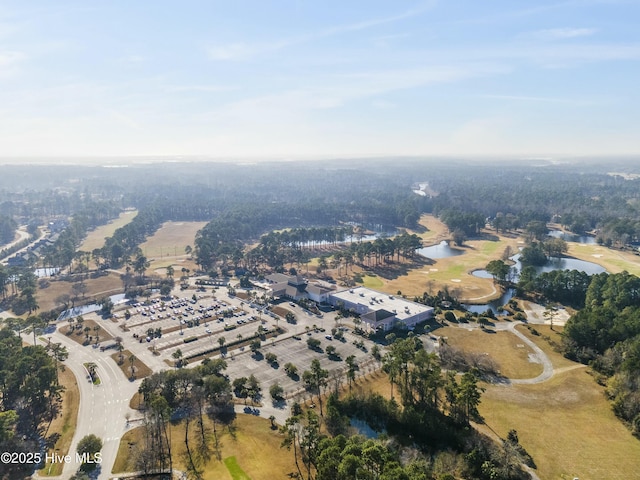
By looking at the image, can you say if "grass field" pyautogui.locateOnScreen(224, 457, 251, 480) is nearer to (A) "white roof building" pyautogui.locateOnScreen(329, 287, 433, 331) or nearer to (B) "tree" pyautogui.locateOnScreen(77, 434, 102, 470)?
(B) "tree" pyautogui.locateOnScreen(77, 434, 102, 470)

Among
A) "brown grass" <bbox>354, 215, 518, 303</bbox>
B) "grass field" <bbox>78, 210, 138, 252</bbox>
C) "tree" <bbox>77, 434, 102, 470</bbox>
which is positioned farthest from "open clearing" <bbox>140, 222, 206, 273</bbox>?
"tree" <bbox>77, 434, 102, 470</bbox>

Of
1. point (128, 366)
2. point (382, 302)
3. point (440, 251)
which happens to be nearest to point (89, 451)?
point (128, 366)

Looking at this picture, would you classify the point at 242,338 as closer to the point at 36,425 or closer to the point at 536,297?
the point at 36,425

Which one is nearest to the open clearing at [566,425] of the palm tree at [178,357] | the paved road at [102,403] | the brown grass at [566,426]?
the brown grass at [566,426]

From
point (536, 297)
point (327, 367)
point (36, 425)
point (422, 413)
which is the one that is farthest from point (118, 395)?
point (536, 297)

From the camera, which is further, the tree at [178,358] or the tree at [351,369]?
the tree at [178,358]

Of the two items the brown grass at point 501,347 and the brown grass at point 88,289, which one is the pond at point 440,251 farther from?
the brown grass at point 88,289
